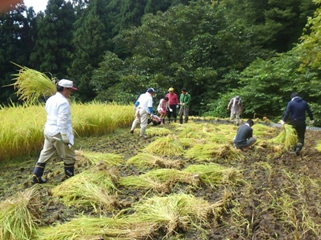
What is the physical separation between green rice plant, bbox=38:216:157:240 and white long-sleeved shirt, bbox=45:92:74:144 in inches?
58.5

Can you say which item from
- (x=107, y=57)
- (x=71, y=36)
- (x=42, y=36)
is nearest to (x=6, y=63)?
(x=42, y=36)

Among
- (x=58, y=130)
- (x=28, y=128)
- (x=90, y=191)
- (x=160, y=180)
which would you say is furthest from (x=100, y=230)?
(x=28, y=128)

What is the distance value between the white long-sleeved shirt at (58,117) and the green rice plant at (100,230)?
1.48 m

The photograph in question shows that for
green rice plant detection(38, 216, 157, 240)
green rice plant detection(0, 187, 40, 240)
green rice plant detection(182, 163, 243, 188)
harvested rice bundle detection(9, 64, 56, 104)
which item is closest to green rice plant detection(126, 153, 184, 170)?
green rice plant detection(182, 163, 243, 188)

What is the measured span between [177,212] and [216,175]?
1.29 meters

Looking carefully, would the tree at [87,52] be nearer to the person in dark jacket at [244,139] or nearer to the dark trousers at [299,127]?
the person in dark jacket at [244,139]

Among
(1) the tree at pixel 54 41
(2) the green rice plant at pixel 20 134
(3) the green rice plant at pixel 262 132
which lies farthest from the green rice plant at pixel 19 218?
(1) the tree at pixel 54 41

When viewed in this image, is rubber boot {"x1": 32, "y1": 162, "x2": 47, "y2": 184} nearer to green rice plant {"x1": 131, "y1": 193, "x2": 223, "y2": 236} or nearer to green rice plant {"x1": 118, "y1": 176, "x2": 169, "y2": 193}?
green rice plant {"x1": 118, "y1": 176, "x2": 169, "y2": 193}

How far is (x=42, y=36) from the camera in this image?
19.8m

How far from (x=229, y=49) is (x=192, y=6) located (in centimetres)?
362

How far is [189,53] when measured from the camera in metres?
16.9

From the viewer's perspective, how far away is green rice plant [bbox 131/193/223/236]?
2527 mm

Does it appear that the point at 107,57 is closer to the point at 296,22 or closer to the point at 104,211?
the point at 296,22

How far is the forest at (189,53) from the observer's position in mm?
14273
